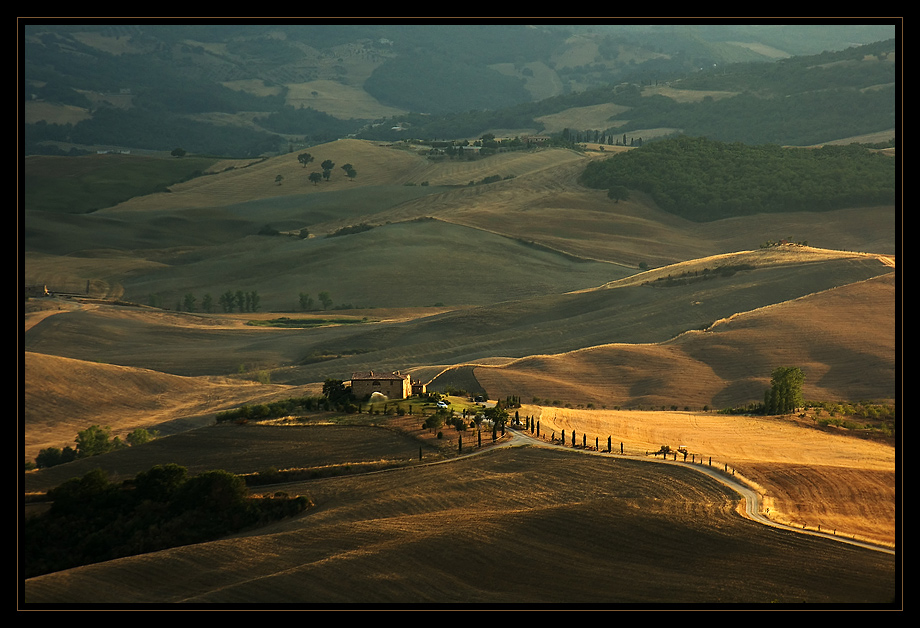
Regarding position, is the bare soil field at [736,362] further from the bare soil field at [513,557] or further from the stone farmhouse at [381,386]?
the bare soil field at [513,557]

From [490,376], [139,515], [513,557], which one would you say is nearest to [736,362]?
[490,376]

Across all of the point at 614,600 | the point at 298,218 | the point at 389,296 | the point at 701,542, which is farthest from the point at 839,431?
the point at 298,218

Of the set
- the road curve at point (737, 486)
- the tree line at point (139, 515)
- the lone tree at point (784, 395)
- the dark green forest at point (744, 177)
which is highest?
the dark green forest at point (744, 177)

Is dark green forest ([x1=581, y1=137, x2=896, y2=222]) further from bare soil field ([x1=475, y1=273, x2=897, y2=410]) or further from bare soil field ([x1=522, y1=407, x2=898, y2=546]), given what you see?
bare soil field ([x1=522, y1=407, x2=898, y2=546])

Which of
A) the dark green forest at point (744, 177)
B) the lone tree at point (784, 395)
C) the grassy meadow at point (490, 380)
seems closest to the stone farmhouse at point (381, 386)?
the grassy meadow at point (490, 380)
